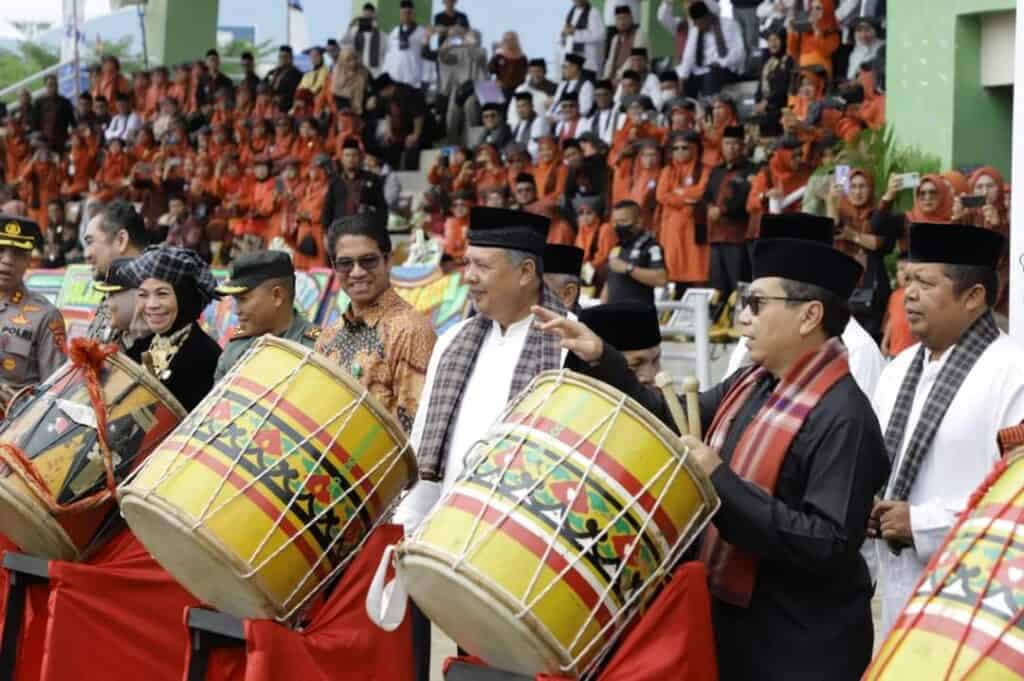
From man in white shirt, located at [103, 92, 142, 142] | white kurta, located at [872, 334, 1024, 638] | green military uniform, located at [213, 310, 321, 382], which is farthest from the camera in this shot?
man in white shirt, located at [103, 92, 142, 142]

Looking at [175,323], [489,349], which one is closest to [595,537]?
[489,349]

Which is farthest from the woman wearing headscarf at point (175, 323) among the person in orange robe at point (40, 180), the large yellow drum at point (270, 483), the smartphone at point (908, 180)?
the person in orange robe at point (40, 180)

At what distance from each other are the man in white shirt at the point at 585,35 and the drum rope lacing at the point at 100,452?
14.1 meters

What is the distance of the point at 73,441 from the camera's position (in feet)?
17.0

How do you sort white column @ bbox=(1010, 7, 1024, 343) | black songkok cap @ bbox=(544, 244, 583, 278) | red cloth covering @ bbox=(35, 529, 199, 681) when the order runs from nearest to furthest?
1. white column @ bbox=(1010, 7, 1024, 343)
2. red cloth covering @ bbox=(35, 529, 199, 681)
3. black songkok cap @ bbox=(544, 244, 583, 278)

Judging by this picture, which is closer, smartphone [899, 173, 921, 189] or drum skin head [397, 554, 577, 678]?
drum skin head [397, 554, 577, 678]

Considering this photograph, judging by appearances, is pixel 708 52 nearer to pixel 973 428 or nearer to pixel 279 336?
pixel 279 336

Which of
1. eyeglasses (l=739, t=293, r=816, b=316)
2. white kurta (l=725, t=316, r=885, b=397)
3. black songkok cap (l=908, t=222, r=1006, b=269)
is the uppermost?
black songkok cap (l=908, t=222, r=1006, b=269)

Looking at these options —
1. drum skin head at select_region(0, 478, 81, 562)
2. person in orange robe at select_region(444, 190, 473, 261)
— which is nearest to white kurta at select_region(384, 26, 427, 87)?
person in orange robe at select_region(444, 190, 473, 261)

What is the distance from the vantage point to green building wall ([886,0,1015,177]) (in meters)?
12.9

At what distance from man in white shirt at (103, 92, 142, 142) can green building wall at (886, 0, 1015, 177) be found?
541 inches

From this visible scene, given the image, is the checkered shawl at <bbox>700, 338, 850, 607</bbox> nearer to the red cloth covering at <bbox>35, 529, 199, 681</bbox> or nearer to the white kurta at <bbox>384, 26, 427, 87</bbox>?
the red cloth covering at <bbox>35, 529, 199, 681</bbox>

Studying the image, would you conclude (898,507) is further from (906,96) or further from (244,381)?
(906,96)

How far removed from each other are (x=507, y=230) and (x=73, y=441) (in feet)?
4.55
